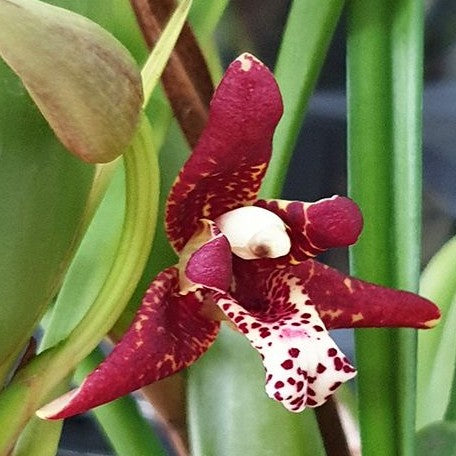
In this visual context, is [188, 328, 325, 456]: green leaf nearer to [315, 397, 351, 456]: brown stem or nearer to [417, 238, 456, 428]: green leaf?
[315, 397, 351, 456]: brown stem

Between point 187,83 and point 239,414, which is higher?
point 187,83

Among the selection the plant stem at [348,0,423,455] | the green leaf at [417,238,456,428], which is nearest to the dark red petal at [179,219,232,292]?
the plant stem at [348,0,423,455]

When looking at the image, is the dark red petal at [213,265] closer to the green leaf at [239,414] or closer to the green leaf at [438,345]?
the green leaf at [239,414]

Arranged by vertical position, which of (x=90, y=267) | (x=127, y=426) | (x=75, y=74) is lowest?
(x=127, y=426)

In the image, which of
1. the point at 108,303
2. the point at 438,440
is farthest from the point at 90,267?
the point at 438,440

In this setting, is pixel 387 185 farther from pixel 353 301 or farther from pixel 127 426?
pixel 127 426

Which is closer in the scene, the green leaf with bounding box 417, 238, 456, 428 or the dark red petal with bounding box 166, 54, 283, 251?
the dark red petal with bounding box 166, 54, 283, 251
